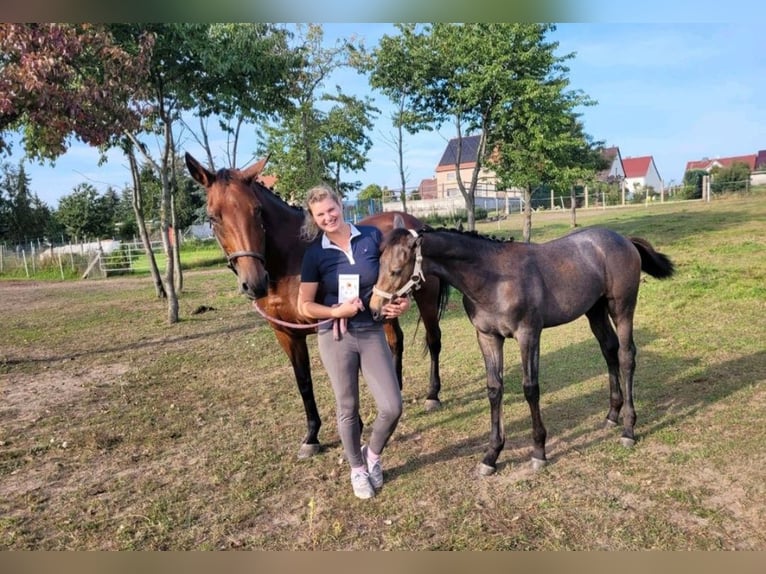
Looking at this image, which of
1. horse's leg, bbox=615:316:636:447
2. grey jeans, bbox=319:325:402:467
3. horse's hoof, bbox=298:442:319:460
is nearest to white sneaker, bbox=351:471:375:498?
grey jeans, bbox=319:325:402:467

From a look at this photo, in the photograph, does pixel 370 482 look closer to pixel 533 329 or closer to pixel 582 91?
pixel 533 329

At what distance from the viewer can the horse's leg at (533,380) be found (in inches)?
138

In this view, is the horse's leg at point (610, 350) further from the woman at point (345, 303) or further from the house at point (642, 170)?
the house at point (642, 170)

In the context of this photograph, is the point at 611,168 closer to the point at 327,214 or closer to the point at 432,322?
the point at 432,322

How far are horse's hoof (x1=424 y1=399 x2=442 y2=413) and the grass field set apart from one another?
0.30 feet

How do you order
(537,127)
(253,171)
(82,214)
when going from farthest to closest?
(82,214) < (537,127) < (253,171)

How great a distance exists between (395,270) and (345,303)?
14.3 inches

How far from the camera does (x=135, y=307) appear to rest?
12.0m

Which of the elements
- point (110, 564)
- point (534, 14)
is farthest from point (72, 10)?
point (110, 564)

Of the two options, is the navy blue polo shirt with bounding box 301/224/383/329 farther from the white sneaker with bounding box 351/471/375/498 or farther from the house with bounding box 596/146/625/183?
the house with bounding box 596/146/625/183

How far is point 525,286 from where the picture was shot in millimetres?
3521

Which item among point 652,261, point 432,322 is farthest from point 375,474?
point 652,261

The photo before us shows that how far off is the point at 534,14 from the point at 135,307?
1176 cm

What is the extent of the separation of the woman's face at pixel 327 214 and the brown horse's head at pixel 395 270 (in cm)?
32
